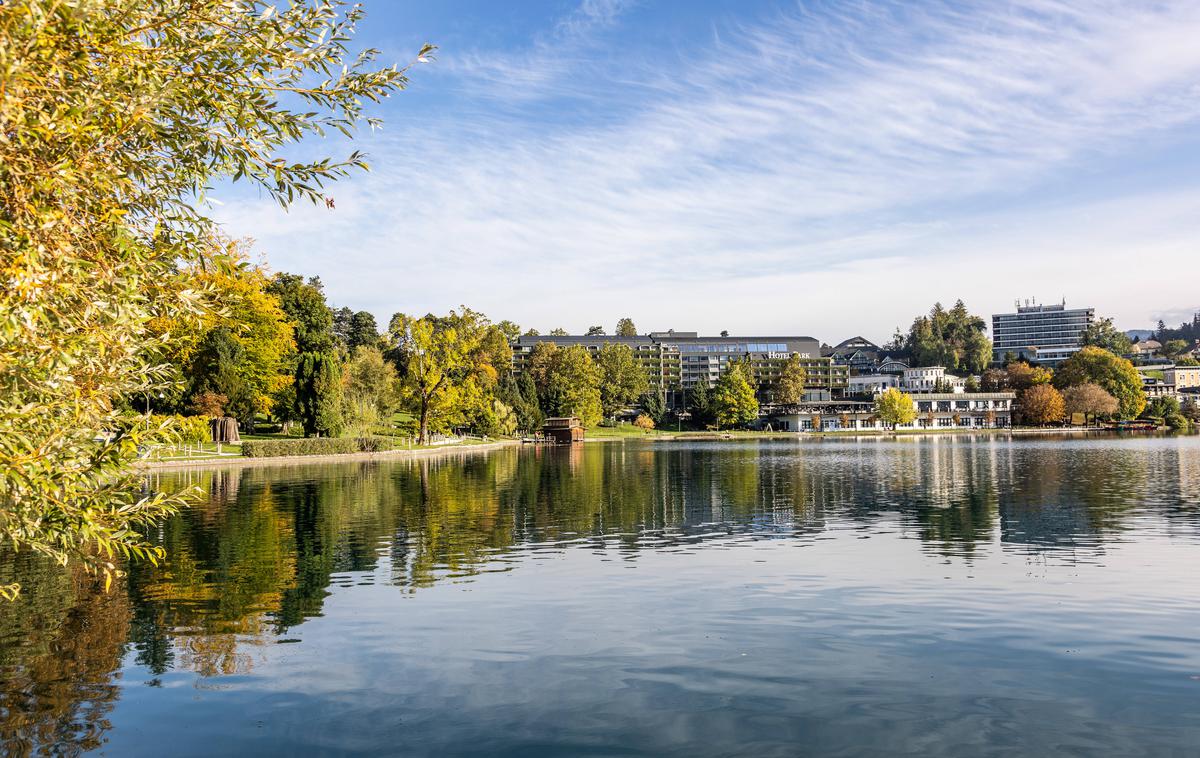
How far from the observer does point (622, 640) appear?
1538cm

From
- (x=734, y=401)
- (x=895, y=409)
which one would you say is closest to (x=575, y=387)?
(x=734, y=401)

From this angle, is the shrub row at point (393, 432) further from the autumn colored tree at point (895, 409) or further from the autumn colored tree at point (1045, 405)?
the autumn colored tree at point (1045, 405)

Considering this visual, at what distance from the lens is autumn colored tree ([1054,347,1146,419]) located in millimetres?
191250

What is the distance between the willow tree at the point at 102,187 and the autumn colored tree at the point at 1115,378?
701 ft

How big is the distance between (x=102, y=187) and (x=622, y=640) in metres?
10.5

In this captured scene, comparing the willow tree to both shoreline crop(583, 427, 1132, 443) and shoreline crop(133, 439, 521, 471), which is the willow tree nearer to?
shoreline crop(133, 439, 521, 471)

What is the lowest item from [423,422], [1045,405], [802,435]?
[802,435]

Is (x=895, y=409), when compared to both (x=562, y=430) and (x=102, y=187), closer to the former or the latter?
(x=562, y=430)

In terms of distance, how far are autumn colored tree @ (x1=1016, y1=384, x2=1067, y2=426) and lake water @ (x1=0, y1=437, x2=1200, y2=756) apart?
175747mm

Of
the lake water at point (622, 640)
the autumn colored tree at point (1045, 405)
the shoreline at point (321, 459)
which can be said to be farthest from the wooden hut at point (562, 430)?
the autumn colored tree at point (1045, 405)

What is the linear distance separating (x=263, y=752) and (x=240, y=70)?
8.24 meters

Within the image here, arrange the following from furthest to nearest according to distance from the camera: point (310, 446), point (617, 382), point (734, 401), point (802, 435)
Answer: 1. point (617, 382)
2. point (734, 401)
3. point (802, 435)
4. point (310, 446)

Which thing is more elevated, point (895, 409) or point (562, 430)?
point (895, 409)

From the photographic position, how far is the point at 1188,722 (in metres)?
11.0
